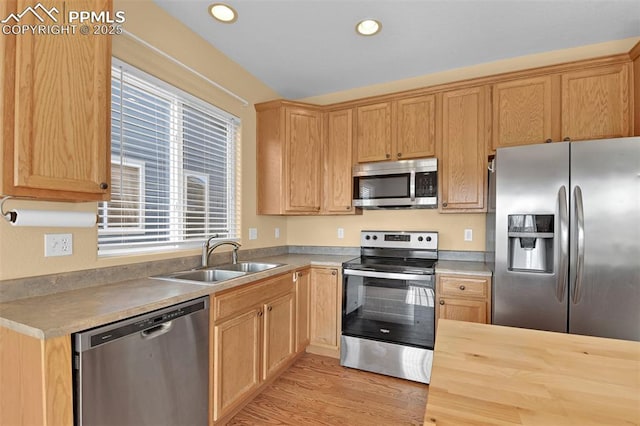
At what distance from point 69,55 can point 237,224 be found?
1736mm

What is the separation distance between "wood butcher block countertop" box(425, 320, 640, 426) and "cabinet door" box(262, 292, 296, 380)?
1.48m

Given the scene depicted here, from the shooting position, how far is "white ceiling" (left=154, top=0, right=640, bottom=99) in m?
1.98

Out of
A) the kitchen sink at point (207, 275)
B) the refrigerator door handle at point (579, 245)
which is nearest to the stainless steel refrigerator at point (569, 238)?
the refrigerator door handle at point (579, 245)

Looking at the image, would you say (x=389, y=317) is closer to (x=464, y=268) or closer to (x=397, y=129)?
(x=464, y=268)

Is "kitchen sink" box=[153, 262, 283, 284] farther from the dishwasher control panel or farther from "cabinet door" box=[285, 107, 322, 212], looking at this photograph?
"cabinet door" box=[285, 107, 322, 212]

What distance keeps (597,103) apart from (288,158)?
8.28 ft

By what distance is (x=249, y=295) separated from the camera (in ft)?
6.48

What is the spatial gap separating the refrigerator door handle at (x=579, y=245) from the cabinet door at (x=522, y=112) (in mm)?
675

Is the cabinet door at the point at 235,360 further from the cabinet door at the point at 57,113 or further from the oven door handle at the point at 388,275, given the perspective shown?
the cabinet door at the point at 57,113

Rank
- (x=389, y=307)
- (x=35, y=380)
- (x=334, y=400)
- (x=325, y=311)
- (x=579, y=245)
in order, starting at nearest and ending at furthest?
1. (x=35, y=380)
2. (x=579, y=245)
3. (x=334, y=400)
4. (x=389, y=307)
5. (x=325, y=311)

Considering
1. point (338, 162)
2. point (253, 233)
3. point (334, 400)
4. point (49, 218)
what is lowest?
point (334, 400)

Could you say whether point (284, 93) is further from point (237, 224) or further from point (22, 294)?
point (22, 294)

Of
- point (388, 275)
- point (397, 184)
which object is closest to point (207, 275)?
point (388, 275)

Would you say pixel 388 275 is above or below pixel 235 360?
above
